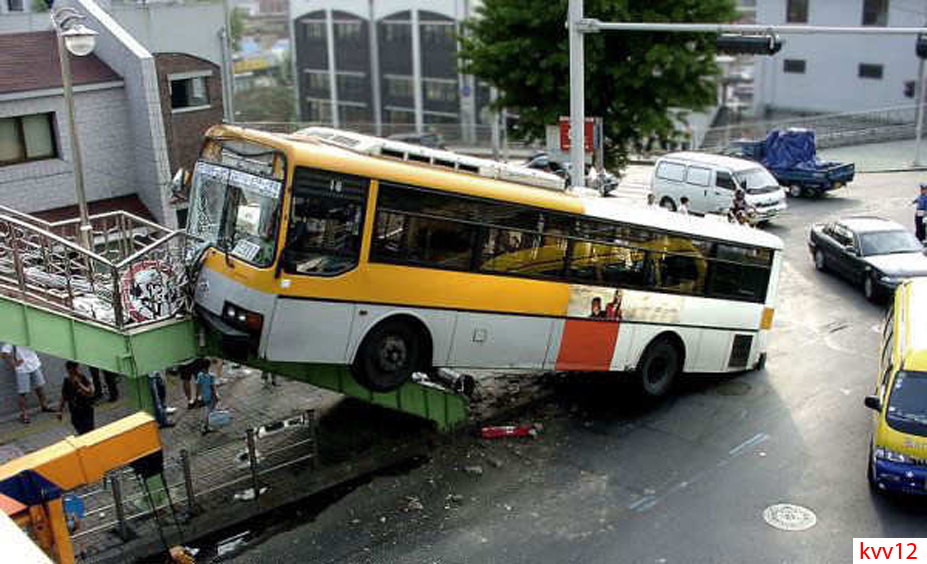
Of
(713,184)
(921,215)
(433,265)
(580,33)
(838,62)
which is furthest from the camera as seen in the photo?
(838,62)

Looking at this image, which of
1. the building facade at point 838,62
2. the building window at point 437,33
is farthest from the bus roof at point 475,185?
the building window at point 437,33

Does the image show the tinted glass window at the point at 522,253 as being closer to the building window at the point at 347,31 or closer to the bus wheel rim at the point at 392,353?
the bus wheel rim at the point at 392,353

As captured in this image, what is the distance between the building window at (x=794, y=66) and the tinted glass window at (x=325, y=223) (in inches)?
1825

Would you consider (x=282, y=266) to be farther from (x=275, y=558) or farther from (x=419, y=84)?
(x=419, y=84)

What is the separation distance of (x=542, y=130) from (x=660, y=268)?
11.7m

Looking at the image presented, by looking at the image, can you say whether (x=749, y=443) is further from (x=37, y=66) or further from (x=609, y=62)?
(x=37, y=66)

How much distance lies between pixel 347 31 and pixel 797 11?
30735 millimetres

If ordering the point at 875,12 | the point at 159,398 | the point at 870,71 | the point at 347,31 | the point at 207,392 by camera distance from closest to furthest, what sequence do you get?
the point at 207,392 < the point at 159,398 < the point at 875,12 < the point at 870,71 < the point at 347,31

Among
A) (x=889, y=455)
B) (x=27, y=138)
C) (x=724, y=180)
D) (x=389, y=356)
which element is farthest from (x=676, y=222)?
(x=724, y=180)

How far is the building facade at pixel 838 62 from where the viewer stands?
160ft

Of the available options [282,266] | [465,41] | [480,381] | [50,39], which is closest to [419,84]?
[465,41]

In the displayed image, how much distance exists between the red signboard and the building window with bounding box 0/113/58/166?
9908mm

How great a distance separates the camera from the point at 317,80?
7244 centimetres

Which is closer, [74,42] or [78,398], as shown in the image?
[74,42]
